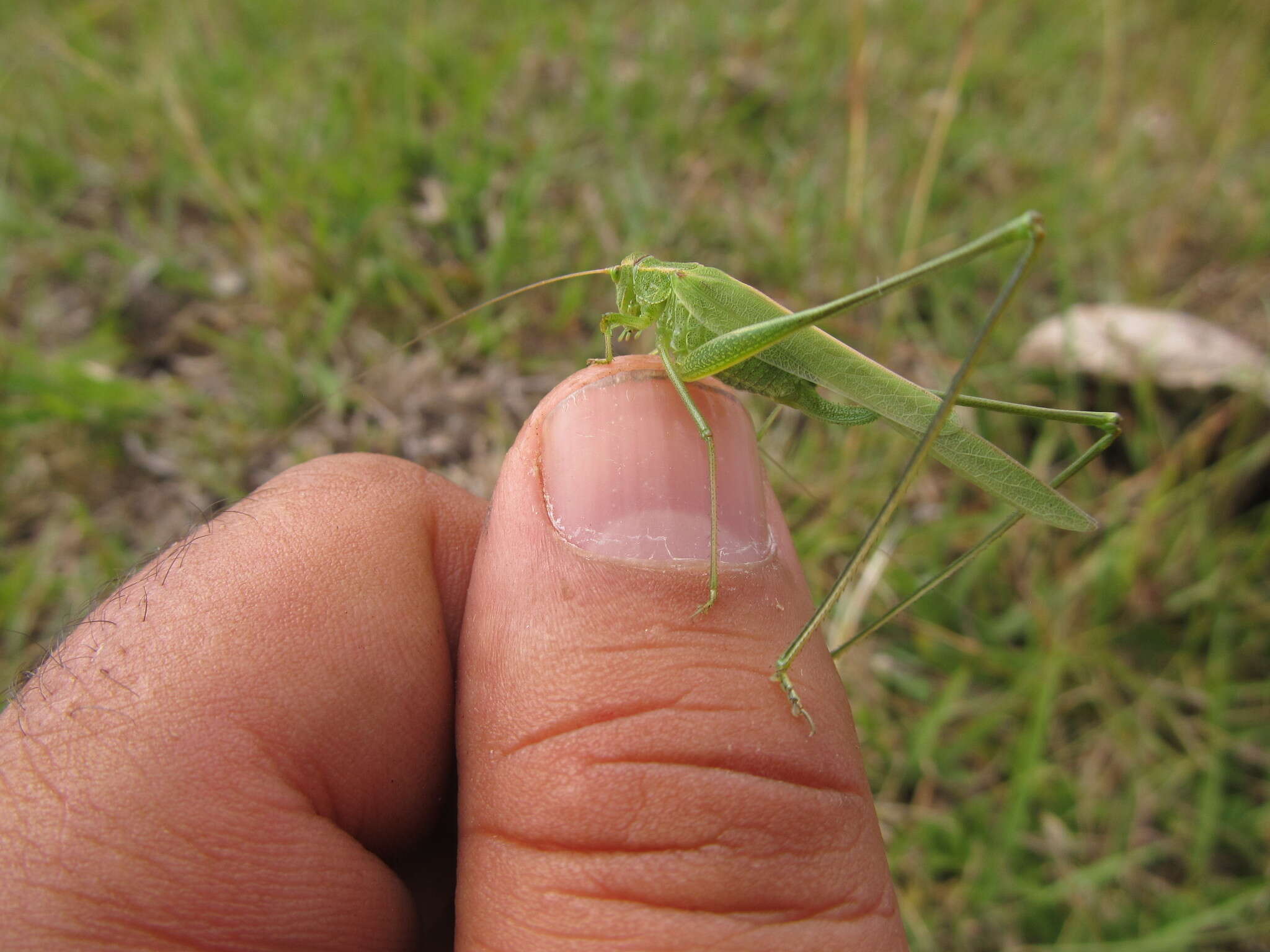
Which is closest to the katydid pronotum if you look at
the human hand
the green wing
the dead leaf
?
the green wing

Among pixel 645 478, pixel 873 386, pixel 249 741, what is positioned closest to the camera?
pixel 249 741

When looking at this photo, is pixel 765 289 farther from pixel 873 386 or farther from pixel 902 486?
pixel 902 486

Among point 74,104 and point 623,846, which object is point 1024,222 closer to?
point 623,846

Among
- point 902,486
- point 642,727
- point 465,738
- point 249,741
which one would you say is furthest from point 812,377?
point 249,741

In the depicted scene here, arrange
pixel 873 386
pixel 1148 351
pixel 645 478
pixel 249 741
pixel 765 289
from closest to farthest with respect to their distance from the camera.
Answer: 1. pixel 249 741
2. pixel 645 478
3. pixel 873 386
4. pixel 1148 351
5. pixel 765 289

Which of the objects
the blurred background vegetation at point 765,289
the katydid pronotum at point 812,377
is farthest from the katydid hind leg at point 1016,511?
the blurred background vegetation at point 765,289

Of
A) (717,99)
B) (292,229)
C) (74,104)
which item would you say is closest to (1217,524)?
(717,99)

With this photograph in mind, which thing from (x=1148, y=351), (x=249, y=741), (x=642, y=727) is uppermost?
(x=249, y=741)
